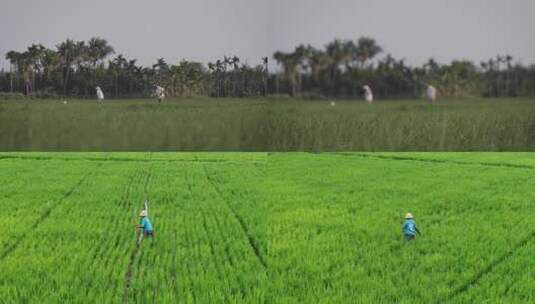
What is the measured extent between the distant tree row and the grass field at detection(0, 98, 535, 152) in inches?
2.4

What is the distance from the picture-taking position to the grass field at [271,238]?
8.25 ft

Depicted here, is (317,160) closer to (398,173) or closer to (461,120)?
(398,173)

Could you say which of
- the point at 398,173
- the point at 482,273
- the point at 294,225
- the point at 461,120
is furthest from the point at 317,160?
the point at 461,120

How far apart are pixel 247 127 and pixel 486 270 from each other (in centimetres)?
133

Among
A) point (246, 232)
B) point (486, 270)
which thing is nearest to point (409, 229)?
point (486, 270)

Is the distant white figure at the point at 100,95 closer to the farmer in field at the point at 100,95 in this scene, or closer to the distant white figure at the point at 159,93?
the farmer in field at the point at 100,95

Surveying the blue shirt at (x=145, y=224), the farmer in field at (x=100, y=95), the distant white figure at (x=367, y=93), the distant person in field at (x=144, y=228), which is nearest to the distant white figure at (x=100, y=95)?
the farmer in field at (x=100, y=95)

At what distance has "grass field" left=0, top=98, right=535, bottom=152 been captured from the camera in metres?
2.20

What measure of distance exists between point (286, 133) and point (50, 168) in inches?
188

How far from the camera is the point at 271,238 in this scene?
10.4 feet

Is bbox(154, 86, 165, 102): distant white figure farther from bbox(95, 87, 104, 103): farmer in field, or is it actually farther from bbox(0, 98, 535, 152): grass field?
bbox(95, 87, 104, 103): farmer in field

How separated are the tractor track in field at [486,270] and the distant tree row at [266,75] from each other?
83cm

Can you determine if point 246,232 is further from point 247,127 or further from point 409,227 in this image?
point 247,127

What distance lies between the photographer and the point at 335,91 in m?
2.02
